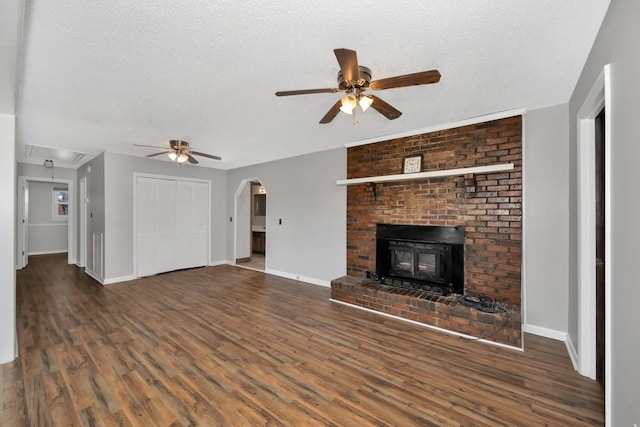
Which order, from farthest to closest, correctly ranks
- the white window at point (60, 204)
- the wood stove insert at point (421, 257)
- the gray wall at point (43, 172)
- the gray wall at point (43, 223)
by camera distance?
the white window at point (60, 204)
the gray wall at point (43, 223)
the gray wall at point (43, 172)
the wood stove insert at point (421, 257)

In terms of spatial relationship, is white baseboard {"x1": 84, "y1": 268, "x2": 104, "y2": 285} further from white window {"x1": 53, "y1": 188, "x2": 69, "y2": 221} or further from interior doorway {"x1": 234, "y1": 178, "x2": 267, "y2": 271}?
white window {"x1": 53, "y1": 188, "x2": 69, "y2": 221}

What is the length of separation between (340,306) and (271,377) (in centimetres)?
177

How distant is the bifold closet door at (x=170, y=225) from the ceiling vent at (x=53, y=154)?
53.2 inches

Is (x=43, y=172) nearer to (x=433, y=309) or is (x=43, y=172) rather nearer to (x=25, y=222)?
(x=25, y=222)

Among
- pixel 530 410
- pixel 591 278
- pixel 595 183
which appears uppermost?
pixel 595 183

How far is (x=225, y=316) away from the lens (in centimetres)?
338

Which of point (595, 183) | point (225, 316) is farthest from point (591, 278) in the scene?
point (225, 316)

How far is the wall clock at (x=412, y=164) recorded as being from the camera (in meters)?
3.60

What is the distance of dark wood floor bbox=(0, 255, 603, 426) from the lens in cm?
174

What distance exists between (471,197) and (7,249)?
4739mm

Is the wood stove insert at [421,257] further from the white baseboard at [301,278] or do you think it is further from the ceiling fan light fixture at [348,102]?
the ceiling fan light fixture at [348,102]

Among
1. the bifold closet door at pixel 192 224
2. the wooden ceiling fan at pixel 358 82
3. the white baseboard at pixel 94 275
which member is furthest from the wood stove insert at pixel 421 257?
the white baseboard at pixel 94 275

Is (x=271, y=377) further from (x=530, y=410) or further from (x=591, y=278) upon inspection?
(x=591, y=278)

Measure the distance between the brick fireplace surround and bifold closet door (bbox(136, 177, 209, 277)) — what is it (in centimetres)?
397
